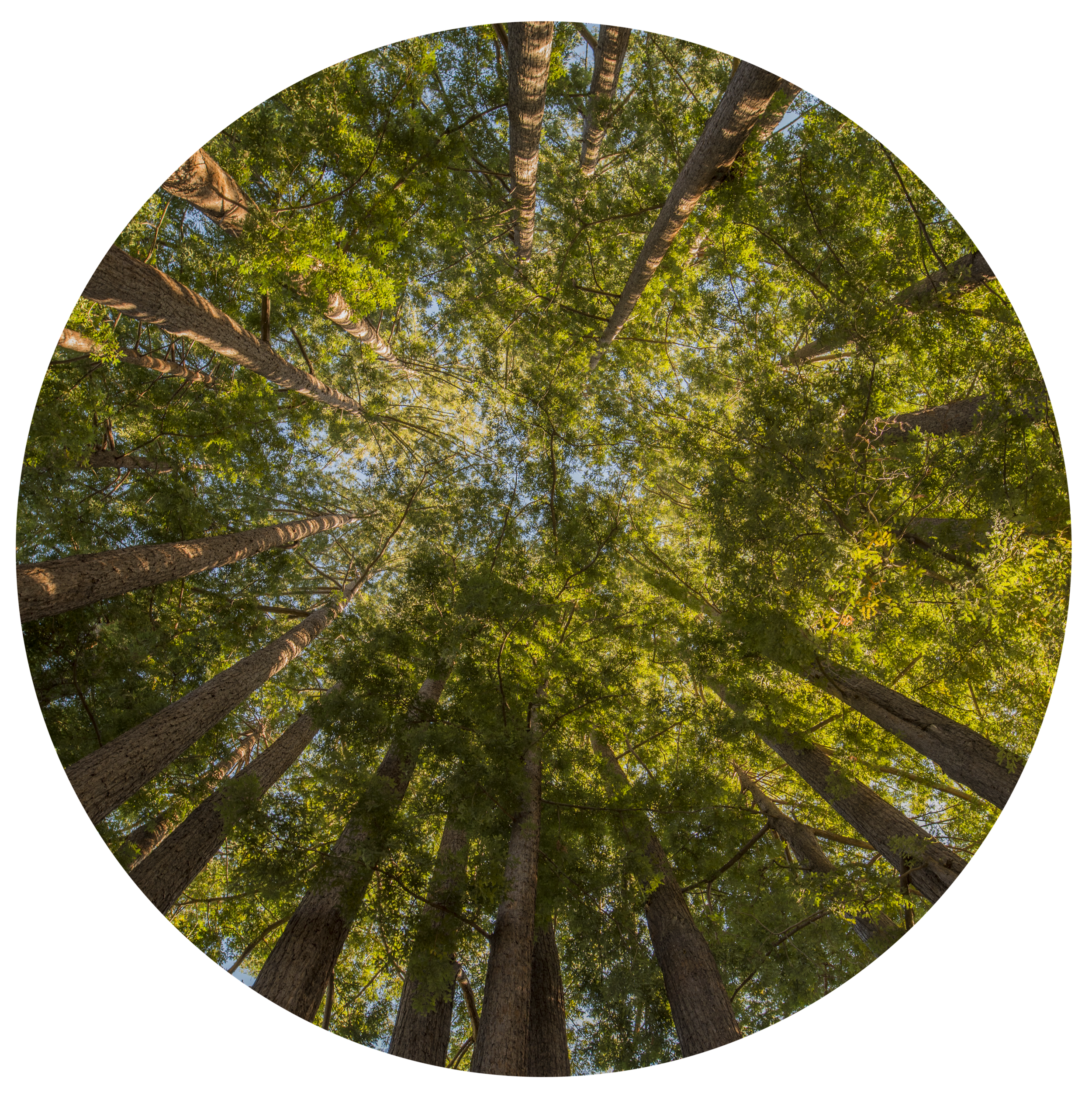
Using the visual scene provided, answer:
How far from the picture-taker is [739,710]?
611 cm

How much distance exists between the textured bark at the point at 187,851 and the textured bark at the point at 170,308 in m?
4.55

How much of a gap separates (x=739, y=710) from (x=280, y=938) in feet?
18.2

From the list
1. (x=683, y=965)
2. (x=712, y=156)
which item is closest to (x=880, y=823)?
→ (x=683, y=965)

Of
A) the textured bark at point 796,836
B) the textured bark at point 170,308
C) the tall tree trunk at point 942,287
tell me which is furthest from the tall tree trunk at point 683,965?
the textured bark at point 170,308

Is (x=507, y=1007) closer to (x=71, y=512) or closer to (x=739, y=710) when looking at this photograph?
(x=739, y=710)

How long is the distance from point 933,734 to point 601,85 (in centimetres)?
1030

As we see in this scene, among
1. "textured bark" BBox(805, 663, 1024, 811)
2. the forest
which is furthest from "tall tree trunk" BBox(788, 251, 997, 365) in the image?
"textured bark" BBox(805, 663, 1024, 811)

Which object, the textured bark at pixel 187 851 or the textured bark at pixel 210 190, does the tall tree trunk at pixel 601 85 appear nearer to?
the textured bark at pixel 210 190

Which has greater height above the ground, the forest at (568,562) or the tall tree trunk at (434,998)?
the forest at (568,562)

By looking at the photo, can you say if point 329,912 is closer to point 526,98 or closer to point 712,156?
point 712,156

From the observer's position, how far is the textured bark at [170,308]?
164 inches

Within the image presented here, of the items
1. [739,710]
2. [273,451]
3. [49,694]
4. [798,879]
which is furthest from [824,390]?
[49,694]

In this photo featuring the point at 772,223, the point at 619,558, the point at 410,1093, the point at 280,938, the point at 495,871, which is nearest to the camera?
the point at 410,1093

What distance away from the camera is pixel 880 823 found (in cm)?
550
